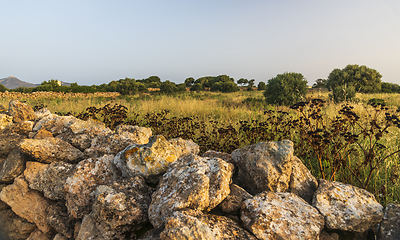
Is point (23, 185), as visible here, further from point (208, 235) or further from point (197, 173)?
point (208, 235)

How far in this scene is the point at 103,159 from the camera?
2551 millimetres

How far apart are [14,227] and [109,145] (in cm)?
155

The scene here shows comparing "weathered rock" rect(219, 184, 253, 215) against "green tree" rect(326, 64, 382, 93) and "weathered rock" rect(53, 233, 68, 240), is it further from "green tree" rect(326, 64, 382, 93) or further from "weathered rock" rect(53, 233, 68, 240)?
"green tree" rect(326, 64, 382, 93)

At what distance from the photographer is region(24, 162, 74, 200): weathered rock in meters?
2.45

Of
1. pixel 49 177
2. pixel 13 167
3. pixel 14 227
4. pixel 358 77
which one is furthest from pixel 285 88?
pixel 358 77

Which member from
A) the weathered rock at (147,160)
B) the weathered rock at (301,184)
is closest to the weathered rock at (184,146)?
the weathered rock at (147,160)

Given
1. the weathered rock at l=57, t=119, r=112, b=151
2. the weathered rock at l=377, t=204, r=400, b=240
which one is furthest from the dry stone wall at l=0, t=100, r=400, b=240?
the weathered rock at l=57, t=119, r=112, b=151

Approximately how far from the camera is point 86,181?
2338 millimetres

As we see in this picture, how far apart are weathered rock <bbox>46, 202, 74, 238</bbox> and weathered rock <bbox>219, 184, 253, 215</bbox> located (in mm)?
1672

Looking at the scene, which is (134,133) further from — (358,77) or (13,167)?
(358,77)

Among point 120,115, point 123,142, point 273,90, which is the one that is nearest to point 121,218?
point 123,142

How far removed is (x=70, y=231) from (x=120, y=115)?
2941 mm

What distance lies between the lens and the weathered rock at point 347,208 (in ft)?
5.42

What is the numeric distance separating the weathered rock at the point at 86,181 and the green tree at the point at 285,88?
10325 millimetres
